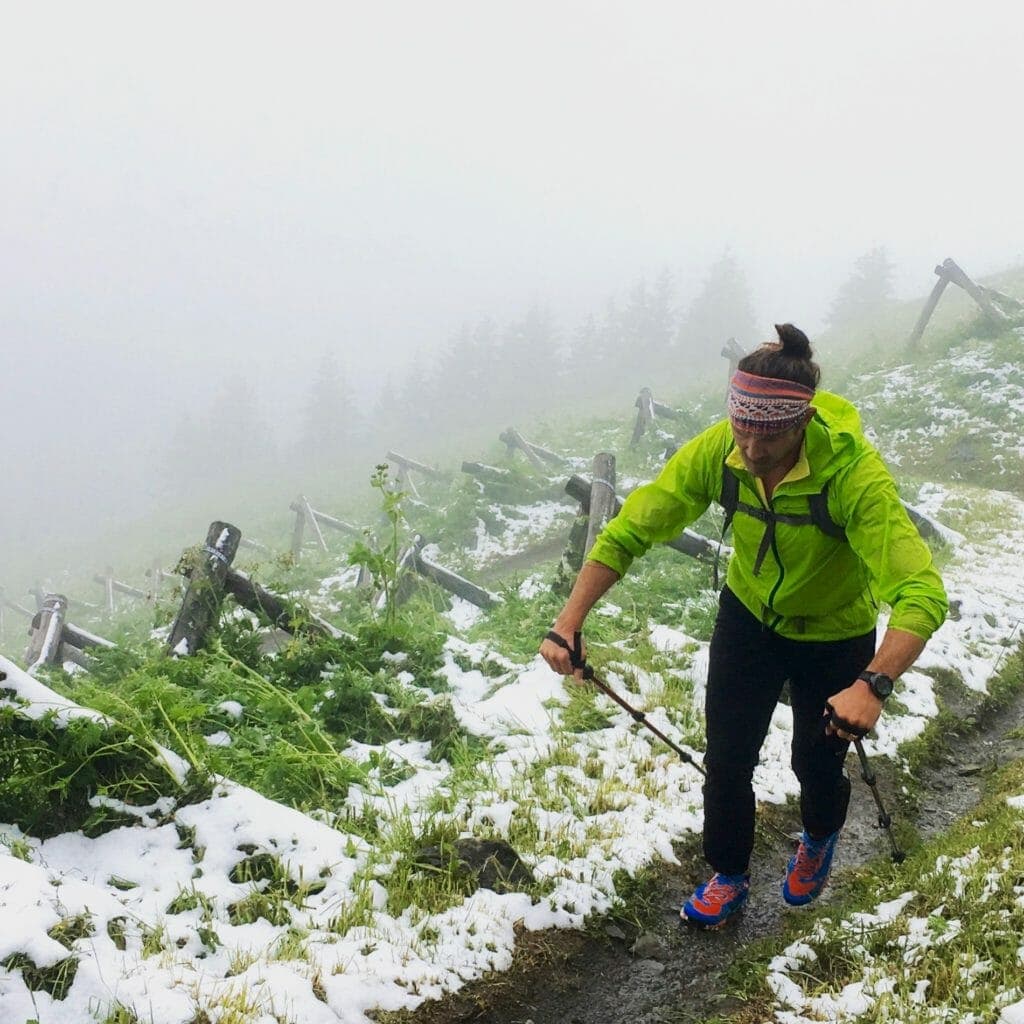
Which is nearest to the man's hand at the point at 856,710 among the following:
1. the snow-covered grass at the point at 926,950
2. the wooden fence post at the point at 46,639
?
the snow-covered grass at the point at 926,950

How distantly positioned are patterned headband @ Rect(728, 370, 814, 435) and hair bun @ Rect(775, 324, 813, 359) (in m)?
0.16

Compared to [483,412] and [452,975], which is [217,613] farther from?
[483,412]

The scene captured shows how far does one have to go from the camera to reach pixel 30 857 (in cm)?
326

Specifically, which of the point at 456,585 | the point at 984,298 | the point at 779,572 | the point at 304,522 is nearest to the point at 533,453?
the point at 304,522

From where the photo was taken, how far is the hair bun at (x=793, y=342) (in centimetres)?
307

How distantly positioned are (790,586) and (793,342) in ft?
3.54

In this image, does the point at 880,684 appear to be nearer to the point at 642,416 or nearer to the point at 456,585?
the point at 456,585

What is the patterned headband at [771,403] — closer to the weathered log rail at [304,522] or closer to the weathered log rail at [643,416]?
the weathered log rail at [643,416]

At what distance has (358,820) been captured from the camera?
4.08 meters

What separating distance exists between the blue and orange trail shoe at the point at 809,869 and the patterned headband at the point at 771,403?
2.21 meters

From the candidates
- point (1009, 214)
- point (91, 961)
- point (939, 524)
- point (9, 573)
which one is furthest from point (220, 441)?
point (1009, 214)

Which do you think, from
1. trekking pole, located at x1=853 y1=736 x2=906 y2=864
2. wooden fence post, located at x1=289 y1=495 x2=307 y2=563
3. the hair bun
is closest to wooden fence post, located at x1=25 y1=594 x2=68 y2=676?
trekking pole, located at x1=853 y1=736 x2=906 y2=864

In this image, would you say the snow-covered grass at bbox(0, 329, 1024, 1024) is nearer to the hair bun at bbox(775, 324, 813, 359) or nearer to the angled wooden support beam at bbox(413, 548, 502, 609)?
the hair bun at bbox(775, 324, 813, 359)

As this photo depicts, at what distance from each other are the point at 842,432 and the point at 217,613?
202 inches
